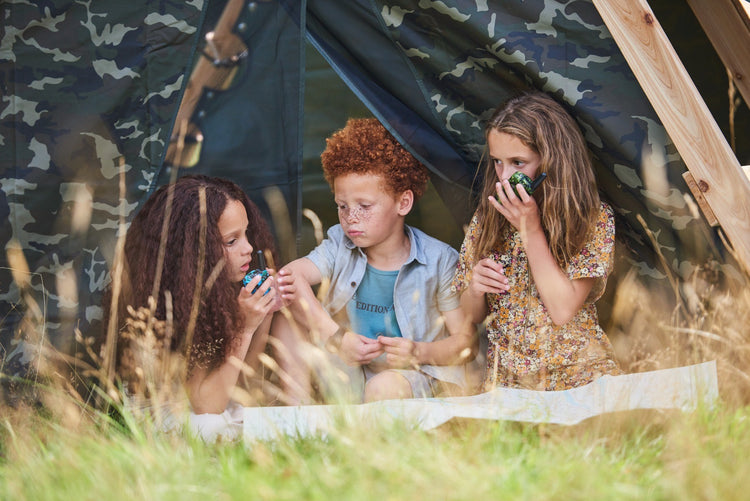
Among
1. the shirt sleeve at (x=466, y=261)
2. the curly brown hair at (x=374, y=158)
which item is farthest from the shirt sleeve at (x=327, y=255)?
the shirt sleeve at (x=466, y=261)

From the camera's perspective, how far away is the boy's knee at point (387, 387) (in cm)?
234

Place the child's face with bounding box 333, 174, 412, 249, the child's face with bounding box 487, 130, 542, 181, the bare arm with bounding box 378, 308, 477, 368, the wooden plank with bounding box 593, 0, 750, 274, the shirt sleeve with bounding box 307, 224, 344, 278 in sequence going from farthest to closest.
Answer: the shirt sleeve with bounding box 307, 224, 344, 278 → the child's face with bounding box 333, 174, 412, 249 → the bare arm with bounding box 378, 308, 477, 368 → the child's face with bounding box 487, 130, 542, 181 → the wooden plank with bounding box 593, 0, 750, 274

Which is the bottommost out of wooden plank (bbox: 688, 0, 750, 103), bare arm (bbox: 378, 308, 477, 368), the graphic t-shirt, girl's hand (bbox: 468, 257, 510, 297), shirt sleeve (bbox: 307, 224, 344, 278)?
bare arm (bbox: 378, 308, 477, 368)

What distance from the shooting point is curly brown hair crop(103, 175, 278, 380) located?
2.32m

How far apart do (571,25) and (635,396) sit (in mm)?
1131

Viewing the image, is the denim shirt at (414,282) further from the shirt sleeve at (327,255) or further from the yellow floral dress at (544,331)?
the yellow floral dress at (544,331)

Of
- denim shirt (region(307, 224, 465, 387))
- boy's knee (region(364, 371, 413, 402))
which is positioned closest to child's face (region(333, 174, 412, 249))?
denim shirt (region(307, 224, 465, 387))

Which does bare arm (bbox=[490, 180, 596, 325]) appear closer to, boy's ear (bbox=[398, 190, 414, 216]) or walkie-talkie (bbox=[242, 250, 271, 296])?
boy's ear (bbox=[398, 190, 414, 216])

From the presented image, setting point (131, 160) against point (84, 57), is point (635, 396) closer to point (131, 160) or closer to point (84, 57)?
point (131, 160)

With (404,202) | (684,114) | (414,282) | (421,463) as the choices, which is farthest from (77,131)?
(684,114)

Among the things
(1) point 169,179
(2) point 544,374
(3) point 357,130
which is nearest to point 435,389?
(2) point 544,374

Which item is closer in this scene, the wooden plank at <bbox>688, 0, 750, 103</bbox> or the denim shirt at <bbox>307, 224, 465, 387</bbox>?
the wooden plank at <bbox>688, 0, 750, 103</bbox>

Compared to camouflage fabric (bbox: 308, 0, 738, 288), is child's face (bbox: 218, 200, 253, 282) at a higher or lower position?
lower

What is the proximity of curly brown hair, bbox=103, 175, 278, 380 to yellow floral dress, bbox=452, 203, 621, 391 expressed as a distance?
821 millimetres
